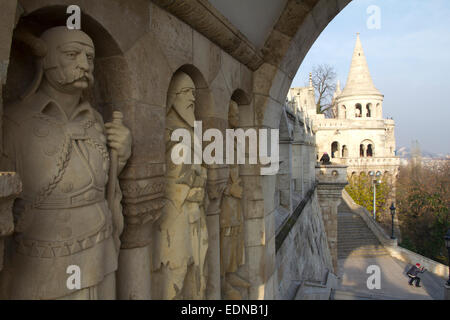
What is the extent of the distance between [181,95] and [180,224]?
814 millimetres

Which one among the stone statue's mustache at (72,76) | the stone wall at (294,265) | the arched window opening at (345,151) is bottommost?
the stone wall at (294,265)

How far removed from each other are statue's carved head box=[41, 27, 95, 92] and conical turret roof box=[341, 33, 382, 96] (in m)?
38.0

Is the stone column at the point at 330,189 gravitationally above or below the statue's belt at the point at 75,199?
below

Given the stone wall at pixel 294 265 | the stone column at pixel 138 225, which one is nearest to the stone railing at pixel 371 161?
the stone wall at pixel 294 265

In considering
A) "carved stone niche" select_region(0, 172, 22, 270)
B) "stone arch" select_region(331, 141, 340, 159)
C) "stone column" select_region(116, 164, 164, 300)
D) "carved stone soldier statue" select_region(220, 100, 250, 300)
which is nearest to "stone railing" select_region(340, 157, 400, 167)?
"stone arch" select_region(331, 141, 340, 159)

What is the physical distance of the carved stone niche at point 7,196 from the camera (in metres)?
0.87

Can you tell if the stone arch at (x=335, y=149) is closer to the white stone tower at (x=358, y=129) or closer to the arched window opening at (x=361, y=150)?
the white stone tower at (x=358, y=129)

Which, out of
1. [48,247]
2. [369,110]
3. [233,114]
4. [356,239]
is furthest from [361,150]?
[48,247]

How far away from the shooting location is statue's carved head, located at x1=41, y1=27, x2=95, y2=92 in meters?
1.22

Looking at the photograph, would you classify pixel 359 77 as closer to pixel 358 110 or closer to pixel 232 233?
pixel 358 110

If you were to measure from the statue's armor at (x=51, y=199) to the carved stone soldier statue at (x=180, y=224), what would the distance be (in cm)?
61

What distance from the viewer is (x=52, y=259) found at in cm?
116

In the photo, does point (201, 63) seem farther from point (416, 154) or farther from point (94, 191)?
point (416, 154)
